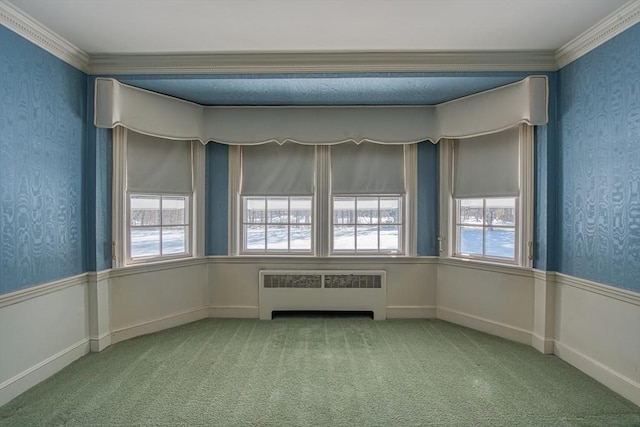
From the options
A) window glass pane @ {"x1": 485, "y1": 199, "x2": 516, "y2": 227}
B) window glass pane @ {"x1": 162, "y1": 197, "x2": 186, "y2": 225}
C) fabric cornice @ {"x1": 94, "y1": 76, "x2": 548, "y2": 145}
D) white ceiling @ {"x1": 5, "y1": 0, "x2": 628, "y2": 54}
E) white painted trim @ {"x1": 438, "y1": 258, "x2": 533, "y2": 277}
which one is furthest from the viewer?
window glass pane @ {"x1": 162, "y1": 197, "x2": 186, "y2": 225}

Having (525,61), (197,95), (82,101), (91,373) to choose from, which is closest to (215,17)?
(197,95)

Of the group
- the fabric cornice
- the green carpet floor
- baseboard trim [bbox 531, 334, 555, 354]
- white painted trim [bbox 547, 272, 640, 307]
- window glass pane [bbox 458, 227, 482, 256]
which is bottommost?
the green carpet floor

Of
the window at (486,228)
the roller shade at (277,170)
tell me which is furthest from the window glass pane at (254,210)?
the window at (486,228)

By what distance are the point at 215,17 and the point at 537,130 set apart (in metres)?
2.91

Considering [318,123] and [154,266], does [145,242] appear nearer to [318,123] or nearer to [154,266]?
[154,266]

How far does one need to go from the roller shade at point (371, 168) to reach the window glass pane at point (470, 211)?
2.22 feet

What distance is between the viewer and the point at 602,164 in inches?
108

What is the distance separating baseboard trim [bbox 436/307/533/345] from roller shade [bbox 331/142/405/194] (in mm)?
1472

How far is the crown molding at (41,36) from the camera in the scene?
2.48 meters

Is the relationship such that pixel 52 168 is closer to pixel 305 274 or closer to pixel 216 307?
pixel 216 307

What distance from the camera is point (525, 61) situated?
127 inches

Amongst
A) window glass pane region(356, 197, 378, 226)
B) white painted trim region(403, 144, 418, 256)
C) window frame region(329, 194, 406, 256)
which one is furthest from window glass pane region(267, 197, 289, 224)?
white painted trim region(403, 144, 418, 256)

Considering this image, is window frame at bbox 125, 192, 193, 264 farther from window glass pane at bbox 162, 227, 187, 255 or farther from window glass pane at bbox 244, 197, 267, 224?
window glass pane at bbox 244, 197, 267, 224

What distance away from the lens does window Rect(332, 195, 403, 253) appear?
14.1ft
